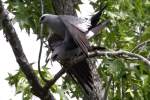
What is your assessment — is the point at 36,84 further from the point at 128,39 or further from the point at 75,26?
the point at 128,39

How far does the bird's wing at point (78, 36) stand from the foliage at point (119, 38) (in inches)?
5.7

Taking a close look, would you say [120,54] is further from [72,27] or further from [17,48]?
[17,48]

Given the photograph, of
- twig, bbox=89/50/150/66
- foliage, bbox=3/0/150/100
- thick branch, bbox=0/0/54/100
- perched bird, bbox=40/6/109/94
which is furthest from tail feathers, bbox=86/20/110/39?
thick branch, bbox=0/0/54/100

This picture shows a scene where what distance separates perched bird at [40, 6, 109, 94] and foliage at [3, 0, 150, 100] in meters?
0.14

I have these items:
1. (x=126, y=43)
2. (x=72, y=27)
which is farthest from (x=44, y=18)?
(x=126, y=43)

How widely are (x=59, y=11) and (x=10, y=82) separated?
23.2 inches

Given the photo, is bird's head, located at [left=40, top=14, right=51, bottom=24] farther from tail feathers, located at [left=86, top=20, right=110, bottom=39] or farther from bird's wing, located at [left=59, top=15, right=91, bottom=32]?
tail feathers, located at [left=86, top=20, right=110, bottom=39]

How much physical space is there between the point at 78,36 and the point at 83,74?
0.31 meters

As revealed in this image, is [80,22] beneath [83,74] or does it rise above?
above

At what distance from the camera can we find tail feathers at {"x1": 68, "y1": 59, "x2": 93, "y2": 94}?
2.93 meters

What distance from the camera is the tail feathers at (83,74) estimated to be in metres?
2.93

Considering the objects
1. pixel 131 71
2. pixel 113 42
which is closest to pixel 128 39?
pixel 113 42

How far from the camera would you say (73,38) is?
Result: 9.02 ft

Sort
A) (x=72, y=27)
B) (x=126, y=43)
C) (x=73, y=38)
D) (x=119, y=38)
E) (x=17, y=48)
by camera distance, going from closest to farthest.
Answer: (x=17, y=48) < (x=73, y=38) < (x=72, y=27) < (x=126, y=43) < (x=119, y=38)
